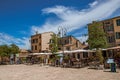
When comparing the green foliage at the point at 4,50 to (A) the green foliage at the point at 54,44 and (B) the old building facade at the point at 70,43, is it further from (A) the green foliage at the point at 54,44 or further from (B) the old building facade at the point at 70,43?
(A) the green foliage at the point at 54,44

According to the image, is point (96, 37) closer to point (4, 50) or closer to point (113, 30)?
point (113, 30)

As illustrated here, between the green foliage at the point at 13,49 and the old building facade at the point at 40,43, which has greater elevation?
the old building facade at the point at 40,43

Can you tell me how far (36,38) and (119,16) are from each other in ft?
110

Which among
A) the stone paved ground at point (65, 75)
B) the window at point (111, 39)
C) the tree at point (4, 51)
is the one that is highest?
the window at point (111, 39)

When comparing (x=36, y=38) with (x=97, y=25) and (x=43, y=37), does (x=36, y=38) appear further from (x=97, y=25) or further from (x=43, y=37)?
(x=97, y=25)

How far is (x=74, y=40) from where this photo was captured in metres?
53.2

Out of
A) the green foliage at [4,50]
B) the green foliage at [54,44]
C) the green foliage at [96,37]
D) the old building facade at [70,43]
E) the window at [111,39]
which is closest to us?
the green foliage at [96,37]

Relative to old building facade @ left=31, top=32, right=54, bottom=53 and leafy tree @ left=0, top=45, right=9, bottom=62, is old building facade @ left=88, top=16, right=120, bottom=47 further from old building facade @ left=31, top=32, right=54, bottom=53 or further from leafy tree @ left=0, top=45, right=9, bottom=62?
leafy tree @ left=0, top=45, right=9, bottom=62

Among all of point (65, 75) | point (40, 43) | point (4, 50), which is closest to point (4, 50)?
point (4, 50)

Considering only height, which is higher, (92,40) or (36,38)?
(36,38)

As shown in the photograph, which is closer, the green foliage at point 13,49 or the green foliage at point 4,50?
the green foliage at point 4,50

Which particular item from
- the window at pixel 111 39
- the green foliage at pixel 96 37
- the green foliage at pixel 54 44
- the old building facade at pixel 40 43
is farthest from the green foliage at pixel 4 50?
the green foliage at pixel 96 37

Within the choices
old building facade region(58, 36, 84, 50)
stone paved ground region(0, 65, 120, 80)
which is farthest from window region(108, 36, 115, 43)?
stone paved ground region(0, 65, 120, 80)

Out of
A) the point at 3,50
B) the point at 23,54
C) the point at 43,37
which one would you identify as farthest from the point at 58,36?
the point at 23,54
